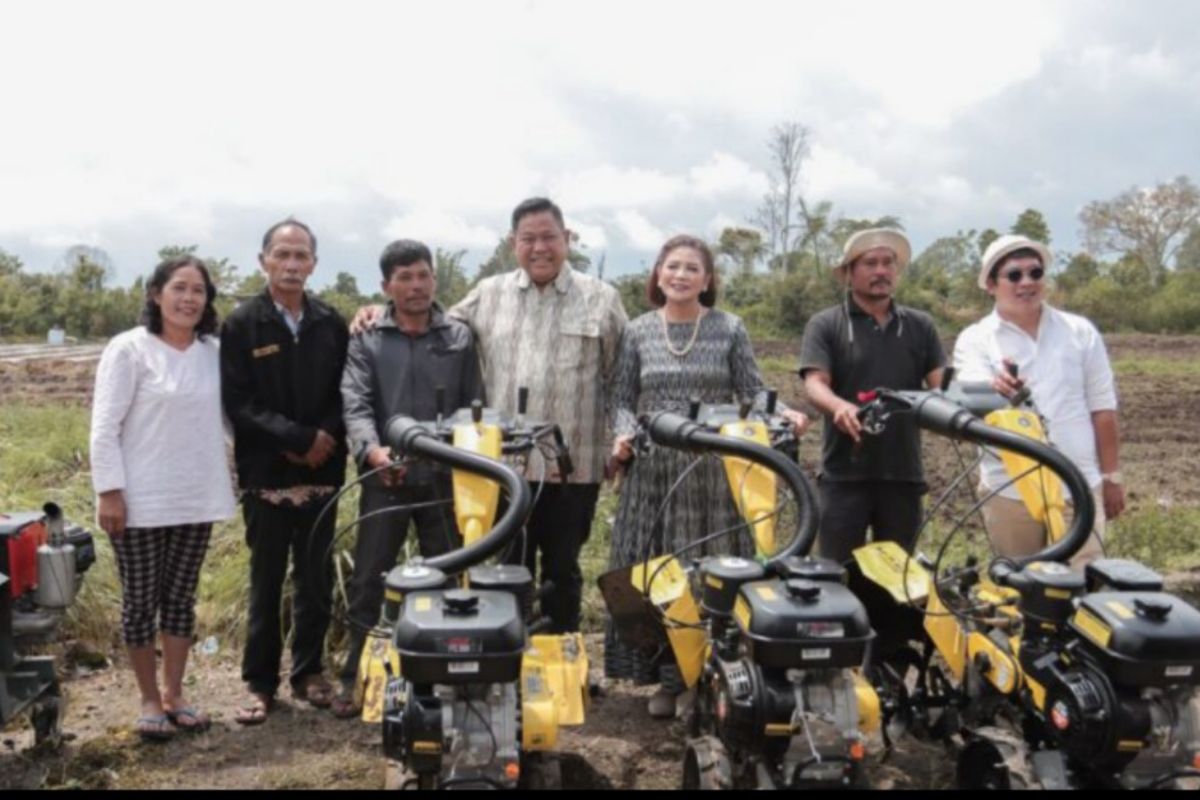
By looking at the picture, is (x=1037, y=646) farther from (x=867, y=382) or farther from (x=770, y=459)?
(x=867, y=382)

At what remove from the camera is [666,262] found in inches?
173

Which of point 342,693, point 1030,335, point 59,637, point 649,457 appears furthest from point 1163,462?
point 59,637

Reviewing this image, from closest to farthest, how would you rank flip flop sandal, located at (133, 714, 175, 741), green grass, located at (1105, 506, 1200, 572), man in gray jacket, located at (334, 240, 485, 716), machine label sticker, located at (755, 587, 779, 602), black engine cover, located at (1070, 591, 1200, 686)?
black engine cover, located at (1070, 591, 1200, 686) → machine label sticker, located at (755, 587, 779, 602) → flip flop sandal, located at (133, 714, 175, 741) → man in gray jacket, located at (334, 240, 485, 716) → green grass, located at (1105, 506, 1200, 572)

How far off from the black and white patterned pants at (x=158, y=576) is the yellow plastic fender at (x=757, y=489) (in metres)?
2.16

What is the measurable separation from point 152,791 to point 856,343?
10.6ft

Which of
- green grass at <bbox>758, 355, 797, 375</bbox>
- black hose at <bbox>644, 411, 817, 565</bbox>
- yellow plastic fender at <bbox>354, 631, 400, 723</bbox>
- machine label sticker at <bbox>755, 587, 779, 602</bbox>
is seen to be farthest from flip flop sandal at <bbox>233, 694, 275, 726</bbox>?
green grass at <bbox>758, 355, 797, 375</bbox>

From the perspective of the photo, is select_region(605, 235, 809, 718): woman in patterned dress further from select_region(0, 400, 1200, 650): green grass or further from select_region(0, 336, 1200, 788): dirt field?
select_region(0, 400, 1200, 650): green grass

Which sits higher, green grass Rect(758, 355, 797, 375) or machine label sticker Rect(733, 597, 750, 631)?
machine label sticker Rect(733, 597, 750, 631)

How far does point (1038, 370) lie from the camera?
4.31 metres

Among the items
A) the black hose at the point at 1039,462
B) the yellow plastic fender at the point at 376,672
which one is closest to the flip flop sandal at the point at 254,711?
the yellow plastic fender at the point at 376,672

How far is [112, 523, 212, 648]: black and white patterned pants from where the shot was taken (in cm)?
411

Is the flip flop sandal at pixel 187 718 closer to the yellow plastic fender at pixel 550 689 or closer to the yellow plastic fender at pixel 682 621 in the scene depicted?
the yellow plastic fender at pixel 550 689

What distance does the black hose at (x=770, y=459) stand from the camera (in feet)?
11.0

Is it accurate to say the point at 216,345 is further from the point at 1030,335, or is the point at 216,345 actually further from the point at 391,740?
the point at 1030,335
